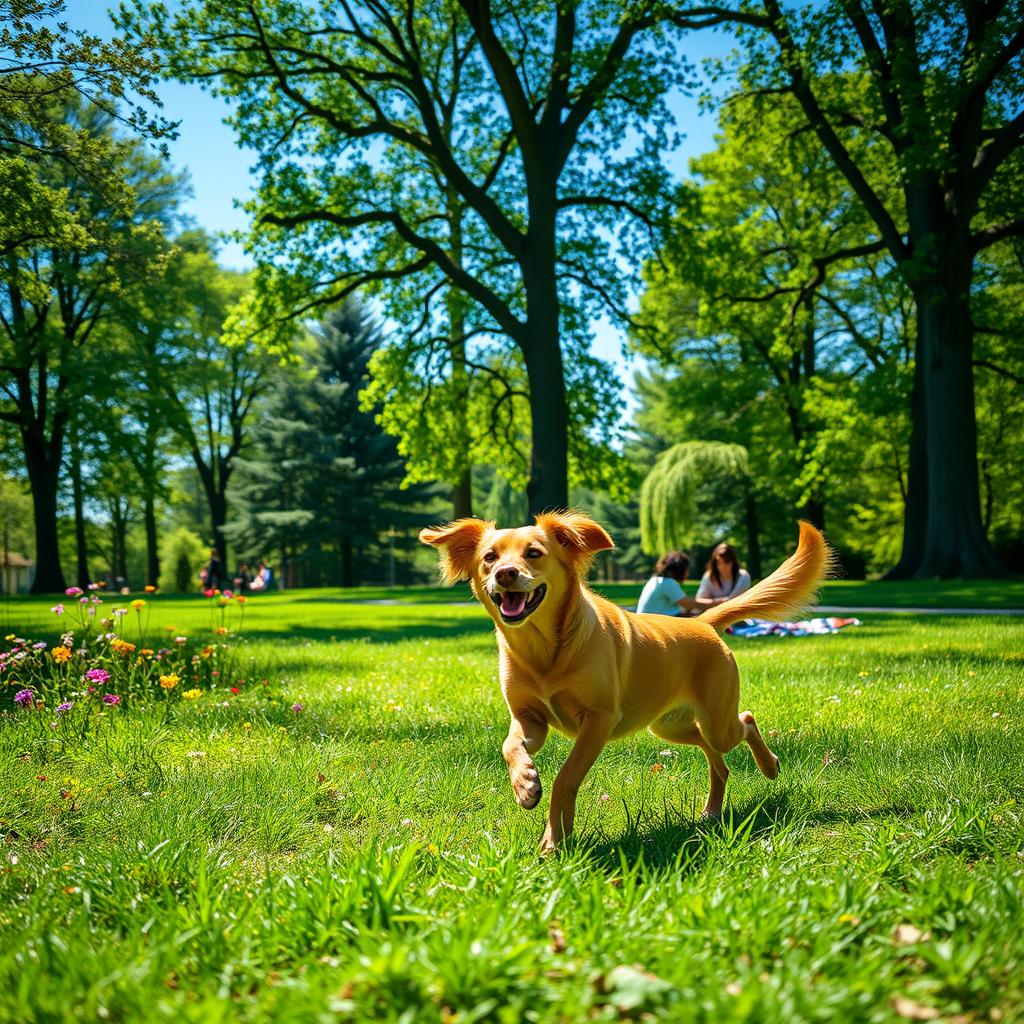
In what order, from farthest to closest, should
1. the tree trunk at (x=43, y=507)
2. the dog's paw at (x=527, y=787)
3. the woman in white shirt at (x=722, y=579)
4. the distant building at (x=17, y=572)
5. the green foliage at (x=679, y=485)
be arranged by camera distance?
the distant building at (x=17, y=572) < the green foliage at (x=679, y=485) < the tree trunk at (x=43, y=507) < the woman in white shirt at (x=722, y=579) < the dog's paw at (x=527, y=787)

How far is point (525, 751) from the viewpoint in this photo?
347 centimetres

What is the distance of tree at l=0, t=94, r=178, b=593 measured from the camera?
22.9 ft

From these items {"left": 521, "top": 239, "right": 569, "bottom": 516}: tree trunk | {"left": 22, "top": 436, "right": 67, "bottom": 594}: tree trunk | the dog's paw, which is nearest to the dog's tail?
the dog's paw

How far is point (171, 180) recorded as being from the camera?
88.8 feet

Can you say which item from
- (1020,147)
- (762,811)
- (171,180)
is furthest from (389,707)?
(171,180)

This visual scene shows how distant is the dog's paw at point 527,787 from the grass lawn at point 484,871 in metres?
0.22

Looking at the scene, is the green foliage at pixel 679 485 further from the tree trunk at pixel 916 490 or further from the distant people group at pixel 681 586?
the distant people group at pixel 681 586

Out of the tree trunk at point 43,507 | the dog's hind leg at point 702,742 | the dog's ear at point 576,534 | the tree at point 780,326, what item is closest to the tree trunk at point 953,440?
the tree at point 780,326

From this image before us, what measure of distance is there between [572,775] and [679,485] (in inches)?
1146

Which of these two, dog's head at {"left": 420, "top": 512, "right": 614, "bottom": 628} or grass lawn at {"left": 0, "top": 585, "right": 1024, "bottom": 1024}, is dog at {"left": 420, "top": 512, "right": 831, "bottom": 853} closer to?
dog's head at {"left": 420, "top": 512, "right": 614, "bottom": 628}

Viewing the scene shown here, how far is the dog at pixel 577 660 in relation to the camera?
11.6 ft

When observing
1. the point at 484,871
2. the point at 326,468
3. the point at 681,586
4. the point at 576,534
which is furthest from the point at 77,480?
the point at 484,871

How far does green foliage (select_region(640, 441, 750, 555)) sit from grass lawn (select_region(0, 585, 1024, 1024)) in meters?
25.8

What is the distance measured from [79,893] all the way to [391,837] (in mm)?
1238
